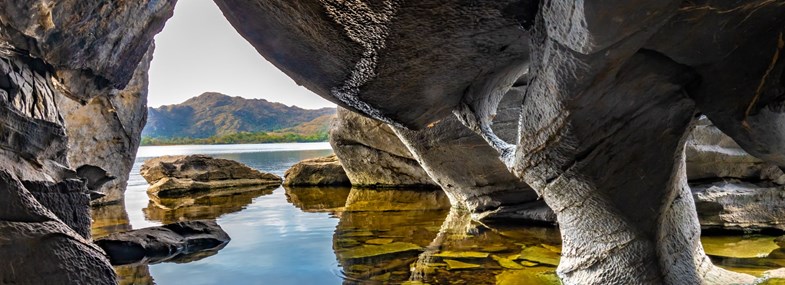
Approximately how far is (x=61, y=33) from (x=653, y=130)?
4767 mm

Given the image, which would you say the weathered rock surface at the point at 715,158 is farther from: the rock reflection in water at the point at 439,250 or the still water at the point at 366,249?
the rock reflection in water at the point at 439,250

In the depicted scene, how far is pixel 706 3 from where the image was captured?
7.05ft

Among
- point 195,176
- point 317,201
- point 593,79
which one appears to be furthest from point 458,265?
point 195,176

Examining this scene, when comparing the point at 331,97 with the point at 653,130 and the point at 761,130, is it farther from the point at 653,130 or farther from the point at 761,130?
the point at 761,130

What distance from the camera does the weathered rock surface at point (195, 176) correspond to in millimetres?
15289

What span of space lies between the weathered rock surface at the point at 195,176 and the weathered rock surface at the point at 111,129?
8.91 ft

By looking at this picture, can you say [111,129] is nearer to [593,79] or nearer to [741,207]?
[593,79]

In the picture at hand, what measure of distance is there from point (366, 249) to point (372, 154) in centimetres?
845

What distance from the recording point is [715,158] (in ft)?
23.2

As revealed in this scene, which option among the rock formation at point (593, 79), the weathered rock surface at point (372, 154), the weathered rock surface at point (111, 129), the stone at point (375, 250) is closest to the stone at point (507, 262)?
the rock formation at point (593, 79)

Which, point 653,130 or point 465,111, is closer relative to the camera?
point 653,130

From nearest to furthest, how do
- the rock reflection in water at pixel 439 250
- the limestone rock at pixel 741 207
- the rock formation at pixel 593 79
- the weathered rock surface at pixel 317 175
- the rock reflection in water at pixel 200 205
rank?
the rock formation at pixel 593 79 < the rock reflection in water at pixel 439 250 < the limestone rock at pixel 741 207 < the rock reflection in water at pixel 200 205 < the weathered rock surface at pixel 317 175

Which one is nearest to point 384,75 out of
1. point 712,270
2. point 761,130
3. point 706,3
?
point 706,3

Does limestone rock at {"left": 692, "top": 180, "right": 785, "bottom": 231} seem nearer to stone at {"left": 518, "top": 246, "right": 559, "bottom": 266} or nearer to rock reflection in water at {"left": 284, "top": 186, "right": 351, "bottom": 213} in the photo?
stone at {"left": 518, "top": 246, "right": 559, "bottom": 266}
